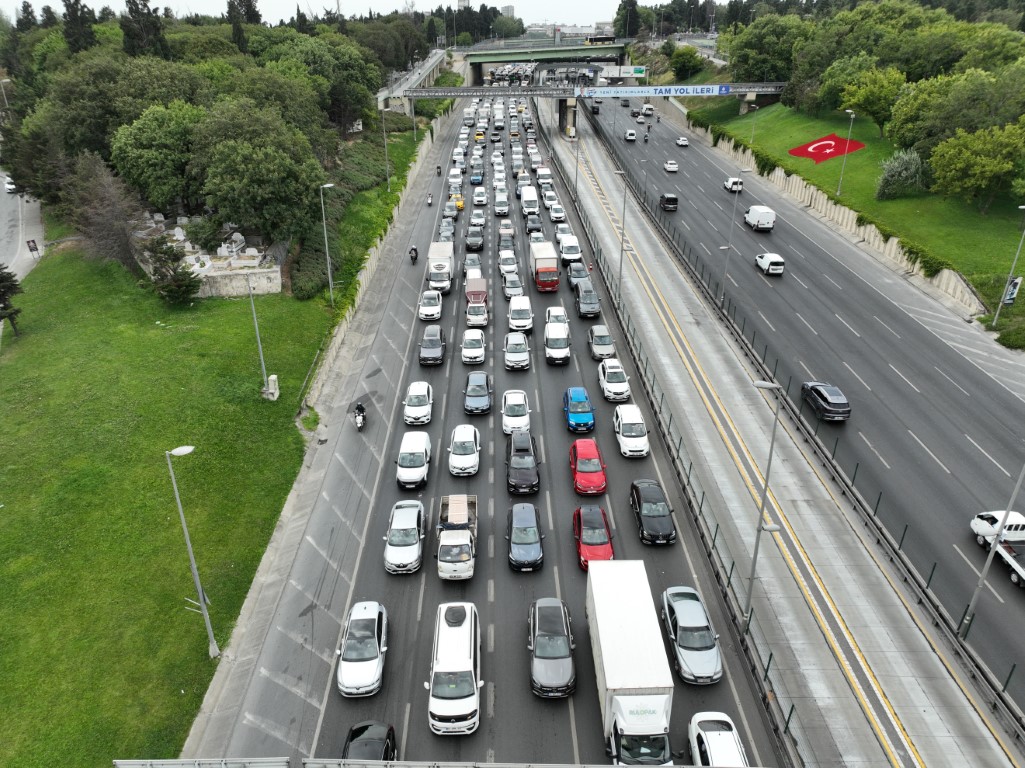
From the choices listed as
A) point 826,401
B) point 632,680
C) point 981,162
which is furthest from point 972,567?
point 981,162

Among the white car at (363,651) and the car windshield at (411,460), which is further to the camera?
the car windshield at (411,460)

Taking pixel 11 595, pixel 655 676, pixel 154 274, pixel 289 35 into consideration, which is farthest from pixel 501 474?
pixel 289 35

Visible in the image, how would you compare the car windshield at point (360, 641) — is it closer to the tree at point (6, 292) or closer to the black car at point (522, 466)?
the black car at point (522, 466)

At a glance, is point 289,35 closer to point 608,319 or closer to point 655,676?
point 608,319

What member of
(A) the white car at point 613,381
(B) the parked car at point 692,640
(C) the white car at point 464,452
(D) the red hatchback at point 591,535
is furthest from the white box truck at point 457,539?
(A) the white car at point 613,381

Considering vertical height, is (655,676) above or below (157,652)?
above

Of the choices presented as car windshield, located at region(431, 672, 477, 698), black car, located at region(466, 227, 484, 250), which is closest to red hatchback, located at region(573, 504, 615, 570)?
car windshield, located at region(431, 672, 477, 698)

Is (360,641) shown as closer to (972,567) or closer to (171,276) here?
(972,567)
